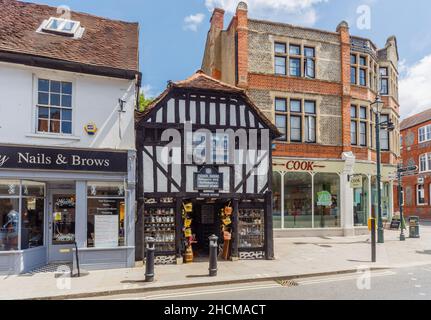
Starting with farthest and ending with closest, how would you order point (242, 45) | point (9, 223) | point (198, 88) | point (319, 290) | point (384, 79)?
1. point (384, 79)
2. point (242, 45)
3. point (198, 88)
4. point (9, 223)
5. point (319, 290)

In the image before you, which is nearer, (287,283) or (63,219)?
(287,283)

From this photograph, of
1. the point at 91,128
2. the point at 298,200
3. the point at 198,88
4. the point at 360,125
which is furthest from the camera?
the point at 360,125

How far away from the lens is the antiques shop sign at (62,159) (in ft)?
29.3

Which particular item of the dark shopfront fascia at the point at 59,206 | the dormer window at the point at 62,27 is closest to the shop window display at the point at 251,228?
the dark shopfront fascia at the point at 59,206

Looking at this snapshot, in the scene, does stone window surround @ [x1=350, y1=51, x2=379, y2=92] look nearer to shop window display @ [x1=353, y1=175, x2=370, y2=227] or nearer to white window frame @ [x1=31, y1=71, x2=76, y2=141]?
shop window display @ [x1=353, y1=175, x2=370, y2=227]

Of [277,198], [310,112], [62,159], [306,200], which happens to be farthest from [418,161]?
[62,159]

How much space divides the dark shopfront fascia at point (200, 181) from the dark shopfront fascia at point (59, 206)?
0.64m

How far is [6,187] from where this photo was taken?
29.8 ft

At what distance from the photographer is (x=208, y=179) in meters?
10.6

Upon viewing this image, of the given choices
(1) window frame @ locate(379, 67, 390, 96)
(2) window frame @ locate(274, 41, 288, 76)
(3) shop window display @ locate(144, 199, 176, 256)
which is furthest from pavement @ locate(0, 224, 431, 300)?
(1) window frame @ locate(379, 67, 390, 96)

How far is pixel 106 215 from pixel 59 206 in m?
1.93

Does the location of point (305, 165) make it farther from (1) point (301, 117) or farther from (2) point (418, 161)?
(2) point (418, 161)
